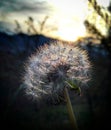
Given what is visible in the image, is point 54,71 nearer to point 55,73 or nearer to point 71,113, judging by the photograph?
point 55,73

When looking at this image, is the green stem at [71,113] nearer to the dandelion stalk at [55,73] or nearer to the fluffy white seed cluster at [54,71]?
the dandelion stalk at [55,73]

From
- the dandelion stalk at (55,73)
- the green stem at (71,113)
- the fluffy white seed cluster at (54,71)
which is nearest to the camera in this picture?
the green stem at (71,113)

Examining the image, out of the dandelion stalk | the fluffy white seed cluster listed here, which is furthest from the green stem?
the fluffy white seed cluster

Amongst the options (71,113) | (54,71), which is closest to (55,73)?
(54,71)

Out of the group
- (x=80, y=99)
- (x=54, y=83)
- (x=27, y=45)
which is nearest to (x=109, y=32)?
(x=54, y=83)

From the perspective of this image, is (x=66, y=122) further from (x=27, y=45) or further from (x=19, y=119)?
(x=27, y=45)

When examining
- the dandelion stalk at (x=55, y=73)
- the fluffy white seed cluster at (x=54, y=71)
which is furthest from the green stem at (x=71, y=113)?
the fluffy white seed cluster at (x=54, y=71)

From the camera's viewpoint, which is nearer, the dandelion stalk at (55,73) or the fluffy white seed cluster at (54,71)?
the dandelion stalk at (55,73)

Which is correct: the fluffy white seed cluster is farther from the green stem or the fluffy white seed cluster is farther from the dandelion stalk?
the green stem
